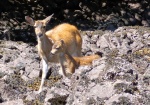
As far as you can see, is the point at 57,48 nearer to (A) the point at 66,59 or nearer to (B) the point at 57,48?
(B) the point at 57,48

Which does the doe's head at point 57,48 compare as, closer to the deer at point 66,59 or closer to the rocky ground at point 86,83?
the deer at point 66,59

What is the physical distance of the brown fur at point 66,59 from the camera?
41.2 feet

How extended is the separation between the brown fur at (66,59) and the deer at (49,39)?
0.13 m

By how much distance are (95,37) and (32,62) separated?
3725 millimetres

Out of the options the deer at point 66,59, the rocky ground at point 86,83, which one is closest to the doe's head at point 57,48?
the deer at point 66,59

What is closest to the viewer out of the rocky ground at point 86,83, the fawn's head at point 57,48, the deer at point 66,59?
the rocky ground at point 86,83

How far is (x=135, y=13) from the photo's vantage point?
2177cm

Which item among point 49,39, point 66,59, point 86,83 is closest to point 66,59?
point 66,59

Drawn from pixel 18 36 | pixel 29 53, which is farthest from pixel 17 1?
pixel 29 53

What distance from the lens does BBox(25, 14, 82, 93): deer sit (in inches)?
497

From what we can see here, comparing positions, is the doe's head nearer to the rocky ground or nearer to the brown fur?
the brown fur

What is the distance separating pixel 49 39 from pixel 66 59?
0.97 meters

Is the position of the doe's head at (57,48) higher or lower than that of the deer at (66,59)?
higher

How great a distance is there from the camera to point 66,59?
41.8 ft
